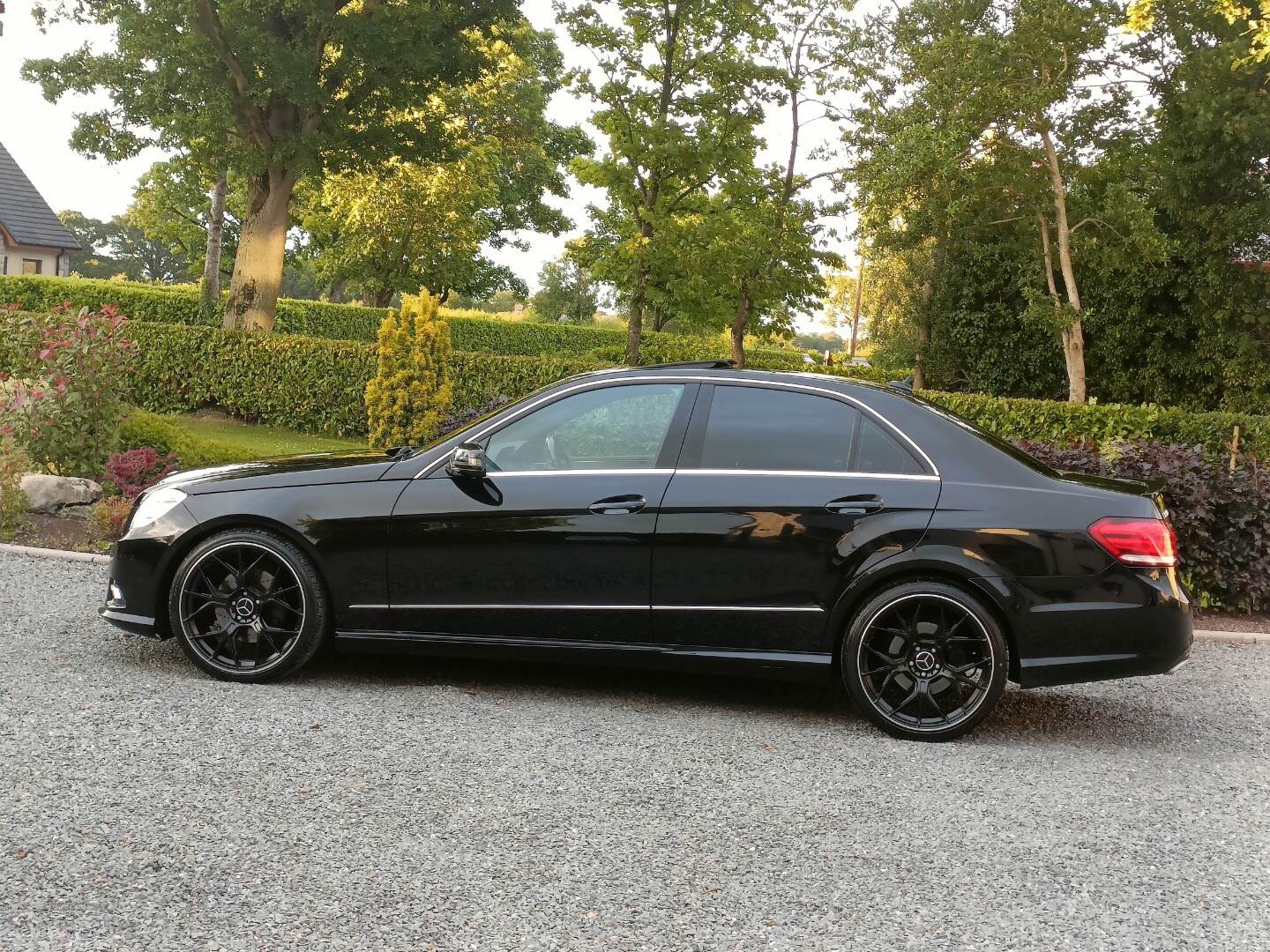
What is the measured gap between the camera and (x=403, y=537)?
5.54m

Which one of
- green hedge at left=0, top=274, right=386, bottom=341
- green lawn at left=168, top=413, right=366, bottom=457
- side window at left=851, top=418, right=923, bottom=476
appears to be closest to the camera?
side window at left=851, top=418, right=923, bottom=476

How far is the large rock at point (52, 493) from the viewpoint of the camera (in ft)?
32.2

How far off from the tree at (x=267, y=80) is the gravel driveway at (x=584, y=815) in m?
16.4

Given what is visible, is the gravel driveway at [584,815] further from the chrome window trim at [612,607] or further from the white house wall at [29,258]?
the white house wall at [29,258]

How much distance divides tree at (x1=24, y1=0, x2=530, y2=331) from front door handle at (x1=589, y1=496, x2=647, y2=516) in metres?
16.9

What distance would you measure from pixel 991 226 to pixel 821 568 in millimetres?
24284

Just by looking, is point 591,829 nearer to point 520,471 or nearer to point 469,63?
point 520,471

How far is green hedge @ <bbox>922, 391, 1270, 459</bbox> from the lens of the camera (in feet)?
44.5

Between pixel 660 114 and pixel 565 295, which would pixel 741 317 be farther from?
pixel 565 295

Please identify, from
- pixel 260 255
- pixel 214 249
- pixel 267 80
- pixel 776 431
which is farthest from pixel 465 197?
pixel 776 431

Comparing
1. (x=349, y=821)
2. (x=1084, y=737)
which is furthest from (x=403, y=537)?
(x=1084, y=737)

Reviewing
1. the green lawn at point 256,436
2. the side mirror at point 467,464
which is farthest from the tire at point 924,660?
the green lawn at point 256,436

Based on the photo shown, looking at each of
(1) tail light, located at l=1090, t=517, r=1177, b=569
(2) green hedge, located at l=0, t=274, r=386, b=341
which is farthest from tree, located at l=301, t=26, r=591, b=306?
(1) tail light, located at l=1090, t=517, r=1177, b=569

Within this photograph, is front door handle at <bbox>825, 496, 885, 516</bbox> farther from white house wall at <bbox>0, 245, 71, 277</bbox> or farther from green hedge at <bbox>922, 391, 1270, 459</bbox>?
white house wall at <bbox>0, 245, 71, 277</bbox>
